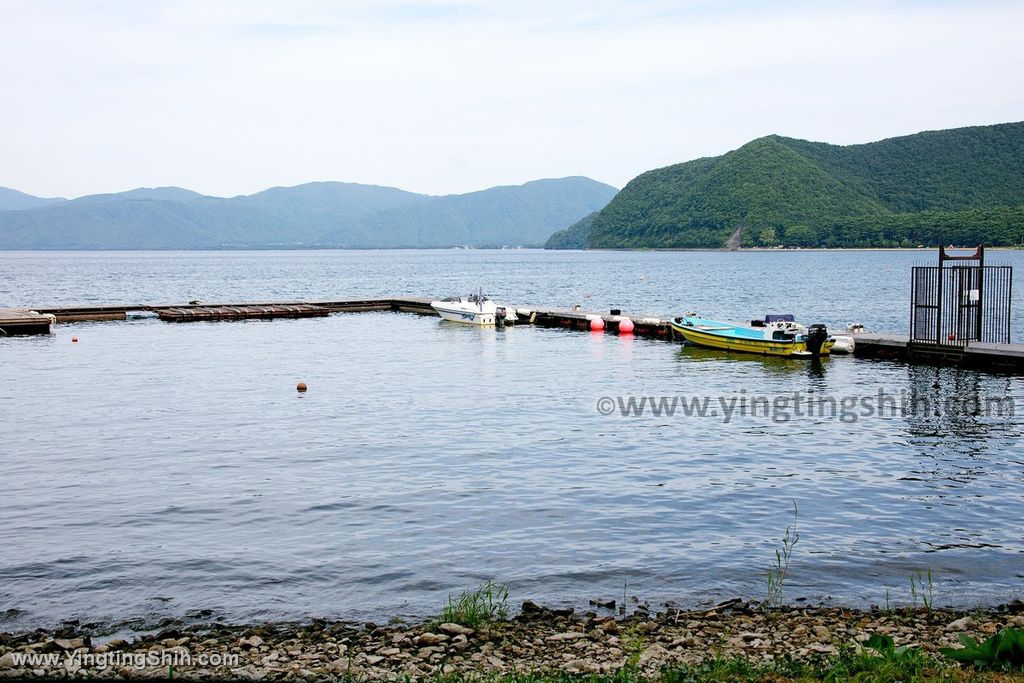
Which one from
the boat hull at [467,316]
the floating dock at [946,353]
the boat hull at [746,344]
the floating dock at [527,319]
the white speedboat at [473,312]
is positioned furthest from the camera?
the white speedboat at [473,312]

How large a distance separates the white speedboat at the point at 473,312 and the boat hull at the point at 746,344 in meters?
11.7

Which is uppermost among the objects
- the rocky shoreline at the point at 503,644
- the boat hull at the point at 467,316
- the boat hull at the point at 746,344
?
the boat hull at the point at 467,316

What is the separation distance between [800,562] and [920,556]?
1735mm

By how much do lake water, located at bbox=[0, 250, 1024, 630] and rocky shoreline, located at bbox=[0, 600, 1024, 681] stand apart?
2.50 feet

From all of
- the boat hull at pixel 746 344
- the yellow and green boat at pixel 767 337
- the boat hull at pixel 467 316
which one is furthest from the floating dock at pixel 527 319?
the boat hull at pixel 467 316

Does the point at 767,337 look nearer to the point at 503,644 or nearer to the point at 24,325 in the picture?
the point at 503,644

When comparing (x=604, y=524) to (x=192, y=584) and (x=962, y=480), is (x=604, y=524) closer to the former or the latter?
(x=192, y=584)

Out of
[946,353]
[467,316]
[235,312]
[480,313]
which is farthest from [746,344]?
[235,312]

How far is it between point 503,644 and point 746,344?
30564mm

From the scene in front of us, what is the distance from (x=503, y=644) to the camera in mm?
9523

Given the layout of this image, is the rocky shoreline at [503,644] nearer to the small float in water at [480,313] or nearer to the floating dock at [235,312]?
the small float in water at [480,313]

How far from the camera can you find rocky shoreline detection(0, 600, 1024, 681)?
28.5ft

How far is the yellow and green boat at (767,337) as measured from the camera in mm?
36219

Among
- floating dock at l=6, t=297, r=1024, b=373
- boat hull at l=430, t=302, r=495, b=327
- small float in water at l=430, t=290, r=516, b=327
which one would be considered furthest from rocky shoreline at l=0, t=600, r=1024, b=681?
small float in water at l=430, t=290, r=516, b=327
